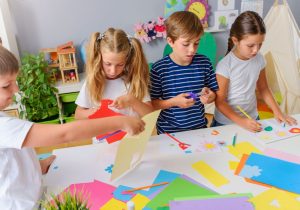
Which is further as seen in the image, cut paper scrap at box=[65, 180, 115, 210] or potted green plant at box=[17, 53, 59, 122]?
potted green plant at box=[17, 53, 59, 122]

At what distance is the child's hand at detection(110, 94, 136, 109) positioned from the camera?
1152mm

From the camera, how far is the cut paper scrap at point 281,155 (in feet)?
3.44

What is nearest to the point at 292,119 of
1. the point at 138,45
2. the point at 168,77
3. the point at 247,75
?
the point at 247,75

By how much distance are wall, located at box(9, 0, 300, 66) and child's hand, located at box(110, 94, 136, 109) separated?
1660 mm

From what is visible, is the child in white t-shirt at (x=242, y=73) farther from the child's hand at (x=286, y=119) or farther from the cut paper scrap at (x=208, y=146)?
the cut paper scrap at (x=208, y=146)

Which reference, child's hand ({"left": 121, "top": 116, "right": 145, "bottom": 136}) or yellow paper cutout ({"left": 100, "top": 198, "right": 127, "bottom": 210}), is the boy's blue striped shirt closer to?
child's hand ({"left": 121, "top": 116, "right": 145, "bottom": 136})

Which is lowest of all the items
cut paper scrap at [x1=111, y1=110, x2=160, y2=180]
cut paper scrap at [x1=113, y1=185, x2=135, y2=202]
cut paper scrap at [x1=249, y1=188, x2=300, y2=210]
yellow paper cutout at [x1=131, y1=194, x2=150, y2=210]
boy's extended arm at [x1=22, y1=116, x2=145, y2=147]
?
cut paper scrap at [x1=249, y1=188, x2=300, y2=210]

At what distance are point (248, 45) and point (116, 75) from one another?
0.63 meters

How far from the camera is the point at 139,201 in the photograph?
2.86 ft

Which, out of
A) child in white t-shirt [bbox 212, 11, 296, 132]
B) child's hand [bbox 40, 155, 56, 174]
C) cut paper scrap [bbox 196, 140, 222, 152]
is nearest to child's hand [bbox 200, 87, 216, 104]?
child in white t-shirt [bbox 212, 11, 296, 132]

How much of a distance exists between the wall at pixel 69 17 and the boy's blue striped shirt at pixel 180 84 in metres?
1.49

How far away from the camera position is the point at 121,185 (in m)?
0.94

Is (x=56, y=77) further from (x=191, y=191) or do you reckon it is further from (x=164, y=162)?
(x=191, y=191)

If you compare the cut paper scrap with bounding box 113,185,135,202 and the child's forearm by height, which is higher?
the child's forearm
